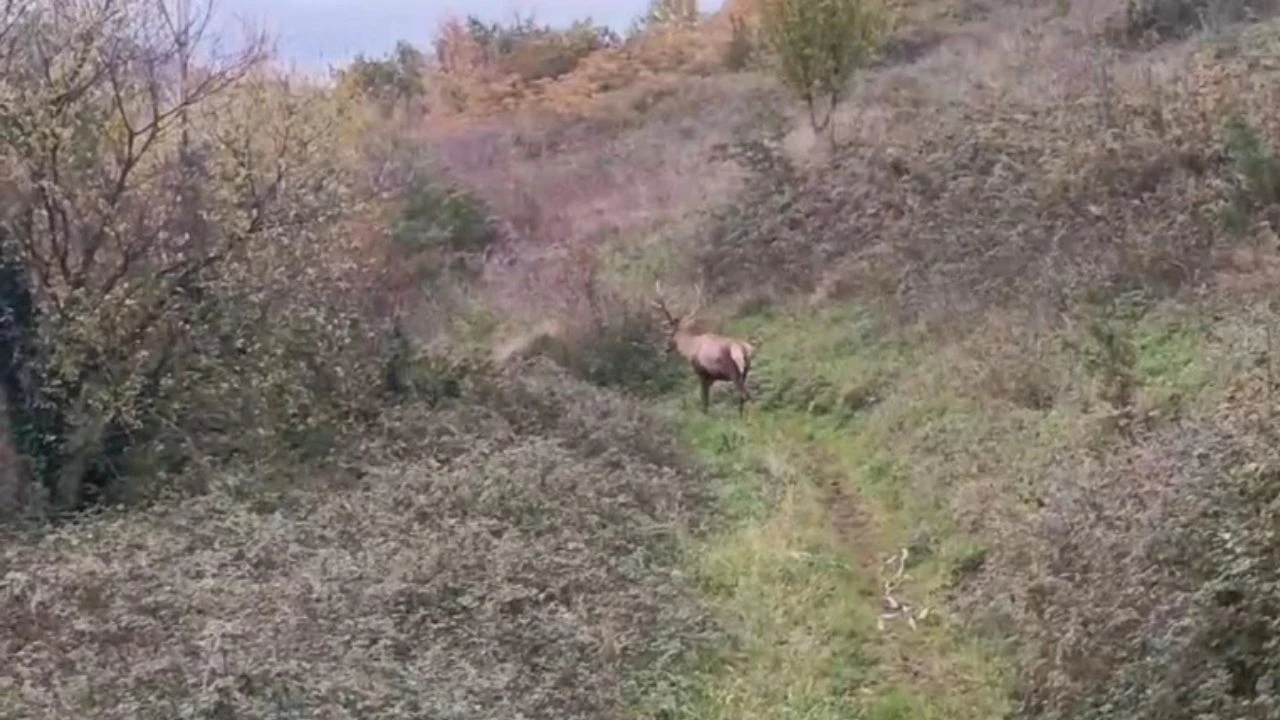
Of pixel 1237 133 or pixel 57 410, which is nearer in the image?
pixel 57 410

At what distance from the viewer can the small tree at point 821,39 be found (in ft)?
85.9

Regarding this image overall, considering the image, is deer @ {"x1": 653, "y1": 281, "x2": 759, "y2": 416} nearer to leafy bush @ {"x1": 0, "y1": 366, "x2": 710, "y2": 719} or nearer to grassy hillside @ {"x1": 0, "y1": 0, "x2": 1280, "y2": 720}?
grassy hillside @ {"x1": 0, "y1": 0, "x2": 1280, "y2": 720}

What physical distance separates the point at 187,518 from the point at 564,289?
34.5 ft

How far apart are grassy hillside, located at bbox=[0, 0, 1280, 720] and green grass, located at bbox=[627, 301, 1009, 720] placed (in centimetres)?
5

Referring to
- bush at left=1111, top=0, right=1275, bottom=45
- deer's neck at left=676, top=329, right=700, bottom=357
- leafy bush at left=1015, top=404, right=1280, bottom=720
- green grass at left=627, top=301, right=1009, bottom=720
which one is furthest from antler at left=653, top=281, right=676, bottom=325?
bush at left=1111, top=0, right=1275, bottom=45

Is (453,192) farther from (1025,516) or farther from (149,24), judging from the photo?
(1025,516)

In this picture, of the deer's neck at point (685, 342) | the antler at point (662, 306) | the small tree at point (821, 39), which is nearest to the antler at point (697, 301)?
the antler at point (662, 306)

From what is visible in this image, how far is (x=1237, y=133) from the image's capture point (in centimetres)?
1744

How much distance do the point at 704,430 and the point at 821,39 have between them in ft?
38.1

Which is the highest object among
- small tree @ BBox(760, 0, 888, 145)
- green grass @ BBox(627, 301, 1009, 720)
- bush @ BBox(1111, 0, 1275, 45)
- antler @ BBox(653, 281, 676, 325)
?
small tree @ BBox(760, 0, 888, 145)

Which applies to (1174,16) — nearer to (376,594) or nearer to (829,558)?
(829,558)

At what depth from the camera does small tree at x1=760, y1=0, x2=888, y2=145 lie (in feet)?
85.9

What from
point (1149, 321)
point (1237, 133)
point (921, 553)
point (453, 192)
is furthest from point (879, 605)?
point (453, 192)

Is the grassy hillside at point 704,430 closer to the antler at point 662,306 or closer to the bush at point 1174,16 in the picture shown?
the bush at point 1174,16
